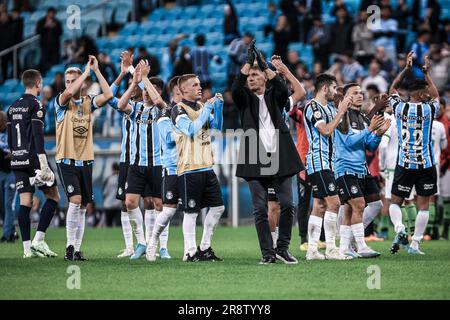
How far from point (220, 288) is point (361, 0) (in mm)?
17487

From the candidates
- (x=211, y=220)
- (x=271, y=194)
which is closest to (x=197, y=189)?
(x=211, y=220)

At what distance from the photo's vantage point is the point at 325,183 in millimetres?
11836

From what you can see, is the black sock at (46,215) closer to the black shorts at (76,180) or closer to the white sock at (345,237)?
the black shorts at (76,180)

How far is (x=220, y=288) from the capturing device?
8.94m

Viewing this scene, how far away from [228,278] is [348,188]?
10.4 ft

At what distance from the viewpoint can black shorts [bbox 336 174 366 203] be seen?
40.5 ft

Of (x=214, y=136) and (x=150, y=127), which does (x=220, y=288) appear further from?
(x=214, y=136)

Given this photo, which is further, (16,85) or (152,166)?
(16,85)

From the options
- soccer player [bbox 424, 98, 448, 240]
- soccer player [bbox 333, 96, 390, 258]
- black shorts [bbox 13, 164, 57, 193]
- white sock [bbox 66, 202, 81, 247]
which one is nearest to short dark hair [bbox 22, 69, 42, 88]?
black shorts [bbox 13, 164, 57, 193]

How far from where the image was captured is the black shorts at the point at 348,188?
12.3 metres

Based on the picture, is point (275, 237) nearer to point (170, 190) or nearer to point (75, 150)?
point (170, 190)

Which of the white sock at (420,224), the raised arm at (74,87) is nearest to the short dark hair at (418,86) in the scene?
the white sock at (420,224)

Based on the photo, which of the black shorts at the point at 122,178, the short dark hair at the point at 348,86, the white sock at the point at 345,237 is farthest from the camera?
the black shorts at the point at 122,178
